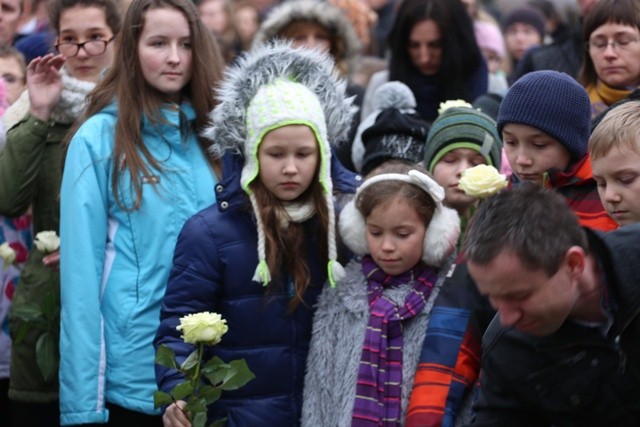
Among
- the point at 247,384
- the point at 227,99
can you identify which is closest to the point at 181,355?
the point at 247,384

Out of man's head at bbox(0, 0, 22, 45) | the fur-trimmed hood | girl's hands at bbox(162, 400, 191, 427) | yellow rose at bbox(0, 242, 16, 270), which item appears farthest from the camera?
the fur-trimmed hood

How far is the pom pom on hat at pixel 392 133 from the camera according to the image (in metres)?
5.48

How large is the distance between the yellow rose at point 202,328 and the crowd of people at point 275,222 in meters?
0.14

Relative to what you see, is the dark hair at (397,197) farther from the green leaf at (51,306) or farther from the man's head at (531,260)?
the green leaf at (51,306)

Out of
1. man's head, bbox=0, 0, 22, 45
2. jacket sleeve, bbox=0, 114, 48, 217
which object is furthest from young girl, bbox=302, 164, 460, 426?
man's head, bbox=0, 0, 22, 45

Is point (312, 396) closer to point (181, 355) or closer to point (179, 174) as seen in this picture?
point (181, 355)

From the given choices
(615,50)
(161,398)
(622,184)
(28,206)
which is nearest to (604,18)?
(615,50)

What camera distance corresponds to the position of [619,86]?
5.46 m

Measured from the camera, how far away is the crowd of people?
14.2 ft

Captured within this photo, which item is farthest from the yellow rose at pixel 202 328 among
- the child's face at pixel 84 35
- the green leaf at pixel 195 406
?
the child's face at pixel 84 35

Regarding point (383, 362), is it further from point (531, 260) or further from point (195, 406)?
point (531, 260)

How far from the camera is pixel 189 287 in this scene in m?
4.65

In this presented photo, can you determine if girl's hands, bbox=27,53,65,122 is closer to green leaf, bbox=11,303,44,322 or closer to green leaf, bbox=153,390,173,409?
green leaf, bbox=11,303,44,322

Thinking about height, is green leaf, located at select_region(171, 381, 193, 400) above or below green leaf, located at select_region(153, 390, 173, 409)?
above
